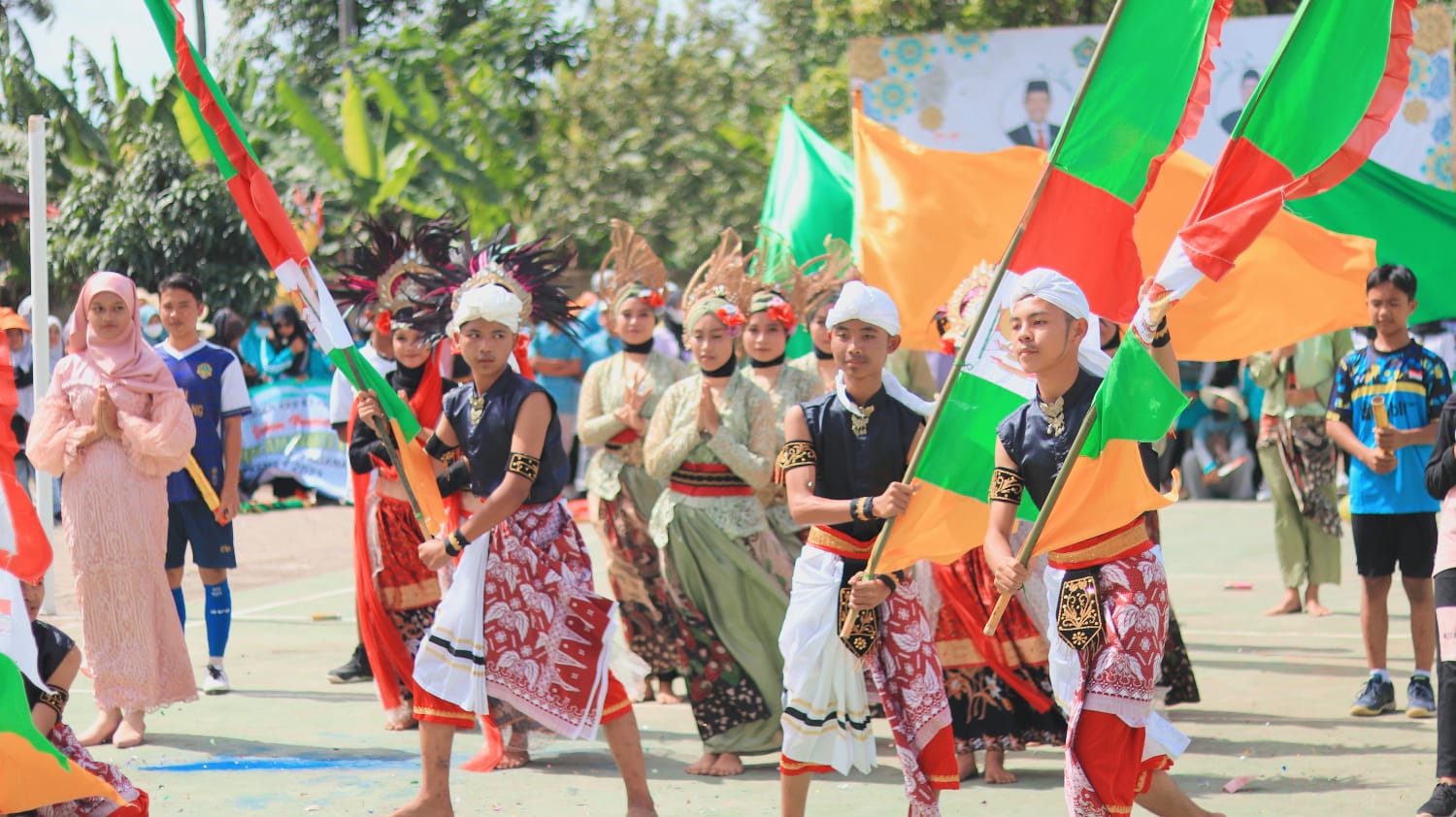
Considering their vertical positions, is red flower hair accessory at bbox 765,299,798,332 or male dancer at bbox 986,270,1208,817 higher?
red flower hair accessory at bbox 765,299,798,332

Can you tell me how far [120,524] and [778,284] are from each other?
3071 mm

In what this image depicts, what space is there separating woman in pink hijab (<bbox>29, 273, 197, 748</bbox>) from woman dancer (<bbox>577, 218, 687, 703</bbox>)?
2094 millimetres

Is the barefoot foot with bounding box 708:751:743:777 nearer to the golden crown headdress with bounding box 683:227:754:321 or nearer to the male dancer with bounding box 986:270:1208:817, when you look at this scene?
the golden crown headdress with bounding box 683:227:754:321

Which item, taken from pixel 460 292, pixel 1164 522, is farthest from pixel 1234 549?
pixel 460 292

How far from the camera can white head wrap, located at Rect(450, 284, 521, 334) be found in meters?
6.27

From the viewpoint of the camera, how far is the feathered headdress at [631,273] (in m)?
8.81

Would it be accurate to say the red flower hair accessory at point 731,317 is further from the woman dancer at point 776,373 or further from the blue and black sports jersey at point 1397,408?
the blue and black sports jersey at point 1397,408

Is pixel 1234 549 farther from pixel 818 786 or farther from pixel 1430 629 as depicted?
pixel 818 786

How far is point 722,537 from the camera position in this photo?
7395 millimetres

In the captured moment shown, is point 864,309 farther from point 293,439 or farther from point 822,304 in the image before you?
point 293,439

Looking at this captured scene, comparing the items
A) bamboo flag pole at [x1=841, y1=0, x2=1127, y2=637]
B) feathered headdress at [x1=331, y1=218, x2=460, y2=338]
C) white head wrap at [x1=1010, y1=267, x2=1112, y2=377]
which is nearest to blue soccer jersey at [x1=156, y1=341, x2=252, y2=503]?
feathered headdress at [x1=331, y1=218, x2=460, y2=338]

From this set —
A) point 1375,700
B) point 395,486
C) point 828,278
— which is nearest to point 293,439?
point 395,486

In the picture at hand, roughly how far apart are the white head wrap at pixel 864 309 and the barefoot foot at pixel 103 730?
3.85 m

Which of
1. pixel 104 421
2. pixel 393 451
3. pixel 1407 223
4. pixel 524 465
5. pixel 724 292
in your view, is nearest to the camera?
pixel 524 465
